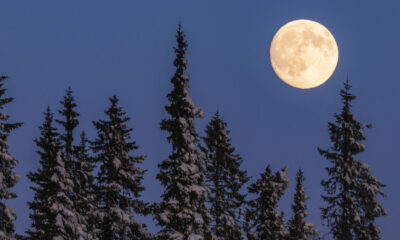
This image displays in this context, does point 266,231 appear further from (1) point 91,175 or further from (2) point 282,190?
(1) point 91,175

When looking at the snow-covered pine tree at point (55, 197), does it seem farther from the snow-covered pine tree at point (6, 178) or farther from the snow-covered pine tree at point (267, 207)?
the snow-covered pine tree at point (267, 207)

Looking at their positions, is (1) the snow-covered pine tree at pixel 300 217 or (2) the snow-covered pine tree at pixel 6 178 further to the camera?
(1) the snow-covered pine tree at pixel 300 217

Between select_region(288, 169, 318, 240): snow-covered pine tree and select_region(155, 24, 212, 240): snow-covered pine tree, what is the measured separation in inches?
946

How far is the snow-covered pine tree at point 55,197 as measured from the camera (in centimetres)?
3275

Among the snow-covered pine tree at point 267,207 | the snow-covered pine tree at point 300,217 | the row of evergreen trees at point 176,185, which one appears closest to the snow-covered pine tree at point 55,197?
the row of evergreen trees at point 176,185

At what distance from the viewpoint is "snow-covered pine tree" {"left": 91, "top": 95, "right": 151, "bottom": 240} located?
37.1 m

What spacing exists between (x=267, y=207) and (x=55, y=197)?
18811 millimetres

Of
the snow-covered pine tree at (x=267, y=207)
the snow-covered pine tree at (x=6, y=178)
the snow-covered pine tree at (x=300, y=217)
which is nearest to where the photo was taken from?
the snow-covered pine tree at (x=6, y=178)

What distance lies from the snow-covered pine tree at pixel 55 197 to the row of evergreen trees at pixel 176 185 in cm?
5

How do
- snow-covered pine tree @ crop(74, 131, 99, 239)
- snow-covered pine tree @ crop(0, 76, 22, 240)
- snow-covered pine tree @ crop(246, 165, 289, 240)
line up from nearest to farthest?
snow-covered pine tree @ crop(0, 76, 22, 240) → snow-covered pine tree @ crop(74, 131, 99, 239) → snow-covered pine tree @ crop(246, 165, 289, 240)

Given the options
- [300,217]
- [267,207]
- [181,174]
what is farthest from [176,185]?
[300,217]

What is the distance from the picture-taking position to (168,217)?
111 ft

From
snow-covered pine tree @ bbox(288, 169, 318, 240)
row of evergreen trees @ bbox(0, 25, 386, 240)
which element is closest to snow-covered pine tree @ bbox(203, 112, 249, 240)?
row of evergreen trees @ bbox(0, 25, 386, 240)

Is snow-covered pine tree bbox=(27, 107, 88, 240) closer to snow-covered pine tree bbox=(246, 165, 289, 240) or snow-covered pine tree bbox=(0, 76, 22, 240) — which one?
snow-covered pine tree bbox=(0, 76, 22, 240)
